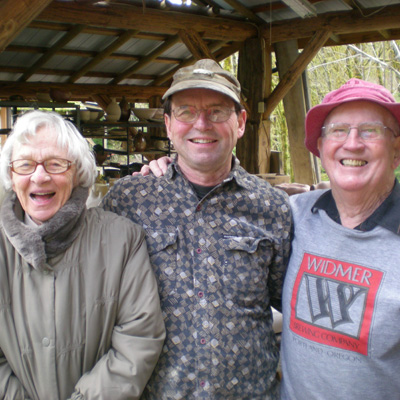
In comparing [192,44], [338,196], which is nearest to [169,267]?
[338,196]

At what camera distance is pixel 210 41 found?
7555 mm

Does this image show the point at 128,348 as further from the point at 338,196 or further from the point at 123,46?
the point at 123,46

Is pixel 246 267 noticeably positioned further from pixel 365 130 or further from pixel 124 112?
pixel 124 112

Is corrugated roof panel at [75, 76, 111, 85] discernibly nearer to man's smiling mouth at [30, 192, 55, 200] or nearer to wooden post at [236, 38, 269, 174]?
wooden post at [236, 38, 269, 174]

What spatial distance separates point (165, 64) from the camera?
324 inches

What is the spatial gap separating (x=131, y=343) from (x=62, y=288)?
283 millimetres

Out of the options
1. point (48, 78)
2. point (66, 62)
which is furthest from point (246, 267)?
point (48, 78)

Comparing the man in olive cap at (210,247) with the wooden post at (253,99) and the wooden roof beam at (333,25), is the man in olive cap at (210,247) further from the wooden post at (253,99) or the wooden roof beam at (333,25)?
the wooden post at (253,99)

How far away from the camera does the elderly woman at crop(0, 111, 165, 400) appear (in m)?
1.45

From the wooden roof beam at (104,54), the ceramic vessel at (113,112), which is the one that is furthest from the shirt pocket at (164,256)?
the ceramic vessel at (113,112)

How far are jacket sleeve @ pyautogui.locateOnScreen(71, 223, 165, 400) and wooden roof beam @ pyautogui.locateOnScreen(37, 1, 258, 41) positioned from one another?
3.99 metres

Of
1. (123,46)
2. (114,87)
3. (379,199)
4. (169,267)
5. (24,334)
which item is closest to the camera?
(24,334)

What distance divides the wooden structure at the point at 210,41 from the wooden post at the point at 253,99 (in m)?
0.01

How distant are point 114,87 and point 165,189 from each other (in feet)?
22.3
